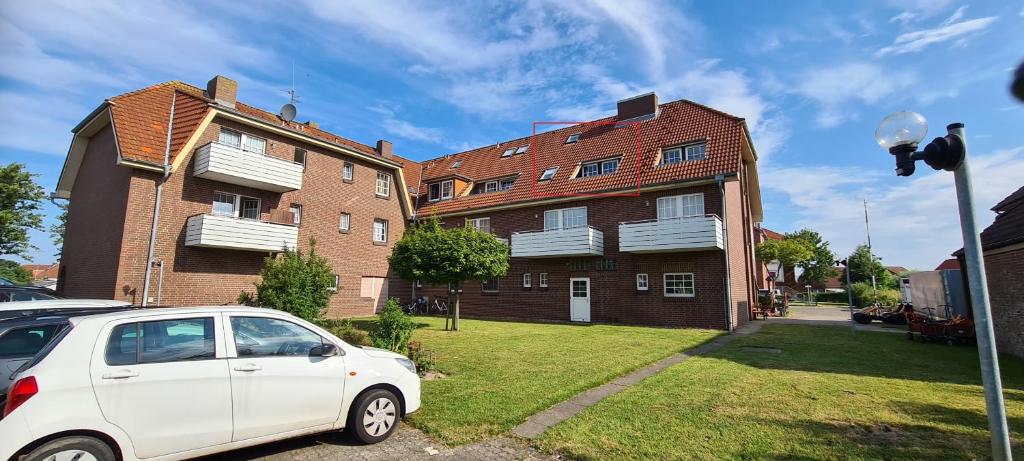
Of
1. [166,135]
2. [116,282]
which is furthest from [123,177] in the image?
[116,282]

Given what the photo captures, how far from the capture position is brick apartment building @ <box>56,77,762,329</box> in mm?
16531

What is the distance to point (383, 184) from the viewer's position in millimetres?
24750

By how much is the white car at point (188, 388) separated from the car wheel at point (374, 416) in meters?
0.01

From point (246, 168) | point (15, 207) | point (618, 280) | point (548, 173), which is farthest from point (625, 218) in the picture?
point (15, 207)

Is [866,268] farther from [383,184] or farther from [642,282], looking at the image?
[383,184]

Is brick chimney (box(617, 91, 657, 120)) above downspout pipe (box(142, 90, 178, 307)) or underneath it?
above

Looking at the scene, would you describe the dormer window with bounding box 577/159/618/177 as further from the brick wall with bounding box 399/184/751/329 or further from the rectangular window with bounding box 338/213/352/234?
the rectangular window with bounding box 338/213/352/234

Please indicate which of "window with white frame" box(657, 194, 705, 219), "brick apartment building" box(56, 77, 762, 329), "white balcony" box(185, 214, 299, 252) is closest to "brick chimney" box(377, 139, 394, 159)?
"brick apartment building" box(56, 77, 762, 329)

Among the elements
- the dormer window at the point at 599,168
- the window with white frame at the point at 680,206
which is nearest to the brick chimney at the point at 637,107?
the dormer window at the point at 599,168

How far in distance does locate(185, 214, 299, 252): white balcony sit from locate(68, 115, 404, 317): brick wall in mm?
740

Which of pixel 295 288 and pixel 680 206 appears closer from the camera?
pixel 295 288

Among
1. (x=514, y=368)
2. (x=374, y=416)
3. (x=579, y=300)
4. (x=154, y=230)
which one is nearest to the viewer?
(x=374, y=416)

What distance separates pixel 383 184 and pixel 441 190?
3.64m

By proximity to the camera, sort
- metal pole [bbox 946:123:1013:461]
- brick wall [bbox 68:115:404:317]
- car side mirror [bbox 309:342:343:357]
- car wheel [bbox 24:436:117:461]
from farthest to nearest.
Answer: brick wall [bbox 68:115:404:317] < car side mirror [bbox 309:342:343:357] < car wheel [bbox 24:436:117:461] < metal pole [bbox 946:123:1013:461]
